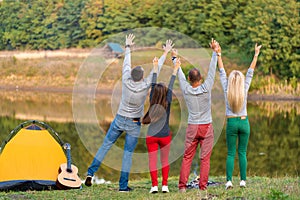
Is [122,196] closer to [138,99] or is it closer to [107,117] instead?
[138,99]

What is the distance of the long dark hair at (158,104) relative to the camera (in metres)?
8.08

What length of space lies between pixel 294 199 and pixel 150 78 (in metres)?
2.62

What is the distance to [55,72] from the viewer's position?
144 feet

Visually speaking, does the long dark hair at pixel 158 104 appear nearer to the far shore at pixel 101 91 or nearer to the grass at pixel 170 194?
the grass at pixel 170 194

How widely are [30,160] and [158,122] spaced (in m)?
2.19

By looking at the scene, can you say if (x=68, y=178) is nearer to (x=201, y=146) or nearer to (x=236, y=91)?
(x=201, y=146)

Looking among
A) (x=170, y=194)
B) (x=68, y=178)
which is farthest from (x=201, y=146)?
(x=68, y=178)

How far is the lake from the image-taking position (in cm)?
982

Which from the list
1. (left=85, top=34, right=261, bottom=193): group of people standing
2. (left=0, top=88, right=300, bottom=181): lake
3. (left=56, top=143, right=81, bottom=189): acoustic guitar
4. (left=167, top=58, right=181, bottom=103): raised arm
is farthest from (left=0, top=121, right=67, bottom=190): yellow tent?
(left=167, top=58, right=181, bottom=103): raised arm

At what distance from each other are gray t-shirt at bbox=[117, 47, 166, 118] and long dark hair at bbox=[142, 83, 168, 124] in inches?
9.3

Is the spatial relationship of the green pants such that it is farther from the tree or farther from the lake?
the tree

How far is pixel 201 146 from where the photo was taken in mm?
8203

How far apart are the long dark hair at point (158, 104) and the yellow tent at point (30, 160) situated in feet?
5.22

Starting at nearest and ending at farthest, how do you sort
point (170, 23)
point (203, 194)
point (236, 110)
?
1. point (203, 194)
2. point (236, 110)
3. point (170, 23)
